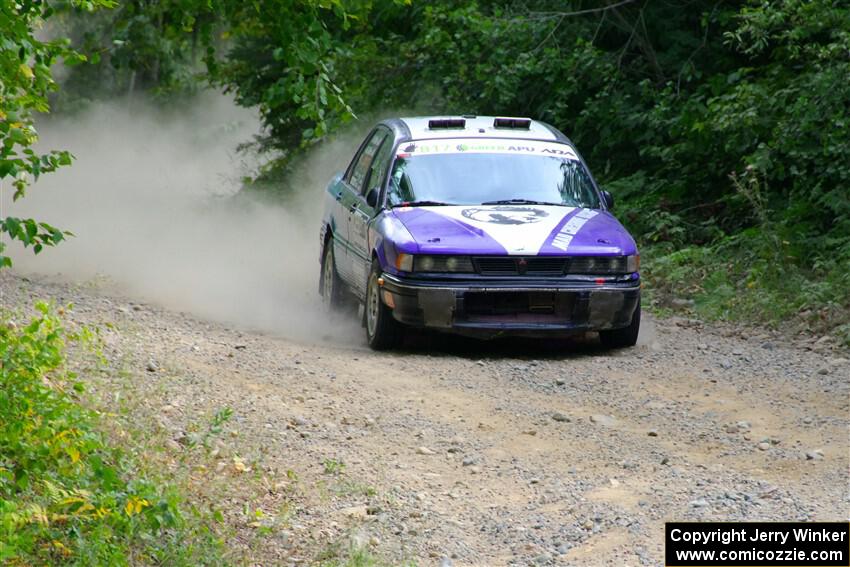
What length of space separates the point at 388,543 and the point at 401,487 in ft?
2.68

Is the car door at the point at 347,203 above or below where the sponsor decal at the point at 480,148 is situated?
below

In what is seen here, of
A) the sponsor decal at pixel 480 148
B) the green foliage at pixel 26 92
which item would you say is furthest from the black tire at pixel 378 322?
the green foliage at pixel 26 92

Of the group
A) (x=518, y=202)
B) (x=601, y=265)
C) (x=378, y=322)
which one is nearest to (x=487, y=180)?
(x=518, y=202)

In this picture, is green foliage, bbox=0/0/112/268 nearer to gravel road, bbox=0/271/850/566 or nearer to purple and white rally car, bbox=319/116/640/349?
gravel road, bbox=0/271/850/566

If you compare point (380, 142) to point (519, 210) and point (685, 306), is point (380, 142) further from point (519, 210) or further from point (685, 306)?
point (685, 306)

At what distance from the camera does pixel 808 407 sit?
9.20 meters

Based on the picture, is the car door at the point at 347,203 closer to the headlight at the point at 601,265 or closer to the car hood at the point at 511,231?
the car hood at the point at 511,231

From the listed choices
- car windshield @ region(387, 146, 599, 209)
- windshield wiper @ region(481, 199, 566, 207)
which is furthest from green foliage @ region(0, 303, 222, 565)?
windshield wiper @ region(481, 199, 566, 207)

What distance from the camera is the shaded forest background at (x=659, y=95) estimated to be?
1257 cm

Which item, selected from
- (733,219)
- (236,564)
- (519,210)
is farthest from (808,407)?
(733,219)

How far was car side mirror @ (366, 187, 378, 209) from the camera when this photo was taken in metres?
11.4

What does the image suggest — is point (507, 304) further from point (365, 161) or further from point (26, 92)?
point (26, 92)

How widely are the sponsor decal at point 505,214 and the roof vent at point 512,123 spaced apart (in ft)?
4.25

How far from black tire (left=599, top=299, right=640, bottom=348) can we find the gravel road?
0.16m
